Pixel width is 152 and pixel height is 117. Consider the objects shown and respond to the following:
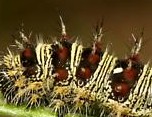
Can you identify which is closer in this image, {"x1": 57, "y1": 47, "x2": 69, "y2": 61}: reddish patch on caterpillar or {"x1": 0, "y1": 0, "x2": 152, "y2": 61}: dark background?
{"x1": 57, "y1": 47, "x2": 69, "y2": 61}: reddish patch on caterpillar

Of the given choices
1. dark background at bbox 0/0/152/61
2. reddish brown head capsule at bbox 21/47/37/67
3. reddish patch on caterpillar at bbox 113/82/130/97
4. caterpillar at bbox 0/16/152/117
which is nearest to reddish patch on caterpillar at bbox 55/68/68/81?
caterpillar at bbox 0/16/152/117

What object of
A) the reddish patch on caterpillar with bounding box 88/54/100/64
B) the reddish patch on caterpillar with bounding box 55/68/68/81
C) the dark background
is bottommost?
the reddish patch on caterpillar with bounding box 55/68/68/81

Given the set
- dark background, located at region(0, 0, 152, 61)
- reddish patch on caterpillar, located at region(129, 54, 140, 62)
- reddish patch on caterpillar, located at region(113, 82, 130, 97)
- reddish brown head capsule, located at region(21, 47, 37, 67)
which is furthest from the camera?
dark background, located at region(0, 0, 152, 61)

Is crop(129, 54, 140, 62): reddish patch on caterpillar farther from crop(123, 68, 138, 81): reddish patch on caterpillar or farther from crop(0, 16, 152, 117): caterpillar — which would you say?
crop(123, 68, 138, 81): reddish patch on caterpillar

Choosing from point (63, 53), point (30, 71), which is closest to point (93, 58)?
point (63, 53)

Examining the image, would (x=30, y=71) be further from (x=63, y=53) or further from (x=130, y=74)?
(x=130, y=74)

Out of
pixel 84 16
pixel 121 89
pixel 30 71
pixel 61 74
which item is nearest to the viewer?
pixel 121 89

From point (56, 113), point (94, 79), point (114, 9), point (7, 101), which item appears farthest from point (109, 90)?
point (114, 9)

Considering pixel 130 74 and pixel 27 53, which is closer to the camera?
pixel 130 74

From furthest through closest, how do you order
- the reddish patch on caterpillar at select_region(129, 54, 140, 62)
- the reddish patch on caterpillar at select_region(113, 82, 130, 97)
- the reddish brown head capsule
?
the reddish brown head capsule → the reddish patch on caterpillar at select_region(129, 54, 140, 62) → the reddish patch on caterpillar at select_region(113, 82, 130, 97)
